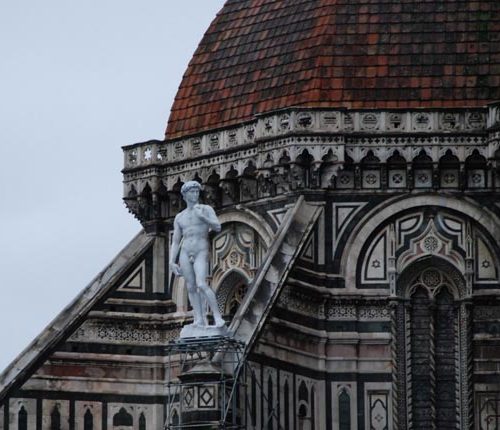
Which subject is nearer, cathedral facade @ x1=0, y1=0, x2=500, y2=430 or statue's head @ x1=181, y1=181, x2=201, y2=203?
statue's head @ x1=181, y1=181, x2=201, y2=203

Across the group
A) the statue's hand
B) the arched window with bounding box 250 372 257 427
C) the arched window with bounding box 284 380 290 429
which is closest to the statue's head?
the statue's hand

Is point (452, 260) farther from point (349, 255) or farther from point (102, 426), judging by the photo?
point (102, 426)

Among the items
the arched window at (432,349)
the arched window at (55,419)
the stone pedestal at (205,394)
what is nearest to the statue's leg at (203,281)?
the stone pedestal at (205,394)

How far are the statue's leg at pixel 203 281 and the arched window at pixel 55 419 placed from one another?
587cm

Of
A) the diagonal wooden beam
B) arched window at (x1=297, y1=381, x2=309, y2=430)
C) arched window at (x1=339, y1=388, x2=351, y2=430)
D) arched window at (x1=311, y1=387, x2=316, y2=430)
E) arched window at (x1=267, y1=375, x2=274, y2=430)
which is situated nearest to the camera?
the diagonal wooden beam

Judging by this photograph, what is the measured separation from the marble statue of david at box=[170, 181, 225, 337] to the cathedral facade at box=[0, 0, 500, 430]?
63.7 inches

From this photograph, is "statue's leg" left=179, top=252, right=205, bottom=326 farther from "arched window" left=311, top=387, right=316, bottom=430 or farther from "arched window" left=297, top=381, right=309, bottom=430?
"arched window" left=311, top=387, right=316, bottom=430

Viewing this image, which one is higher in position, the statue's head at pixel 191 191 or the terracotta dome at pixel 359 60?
the terracotta dome at pixel 359 60

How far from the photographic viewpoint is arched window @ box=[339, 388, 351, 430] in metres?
70.3

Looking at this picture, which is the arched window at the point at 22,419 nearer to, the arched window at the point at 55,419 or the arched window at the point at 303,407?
the arched window at the point at 55,419

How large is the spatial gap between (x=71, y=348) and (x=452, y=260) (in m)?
7.00

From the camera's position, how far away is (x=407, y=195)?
71.1m

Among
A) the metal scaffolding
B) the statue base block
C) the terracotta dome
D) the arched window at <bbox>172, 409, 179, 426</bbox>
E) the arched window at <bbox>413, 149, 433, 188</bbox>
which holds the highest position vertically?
the terracotta dome

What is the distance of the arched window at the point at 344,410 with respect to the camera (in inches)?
2768
